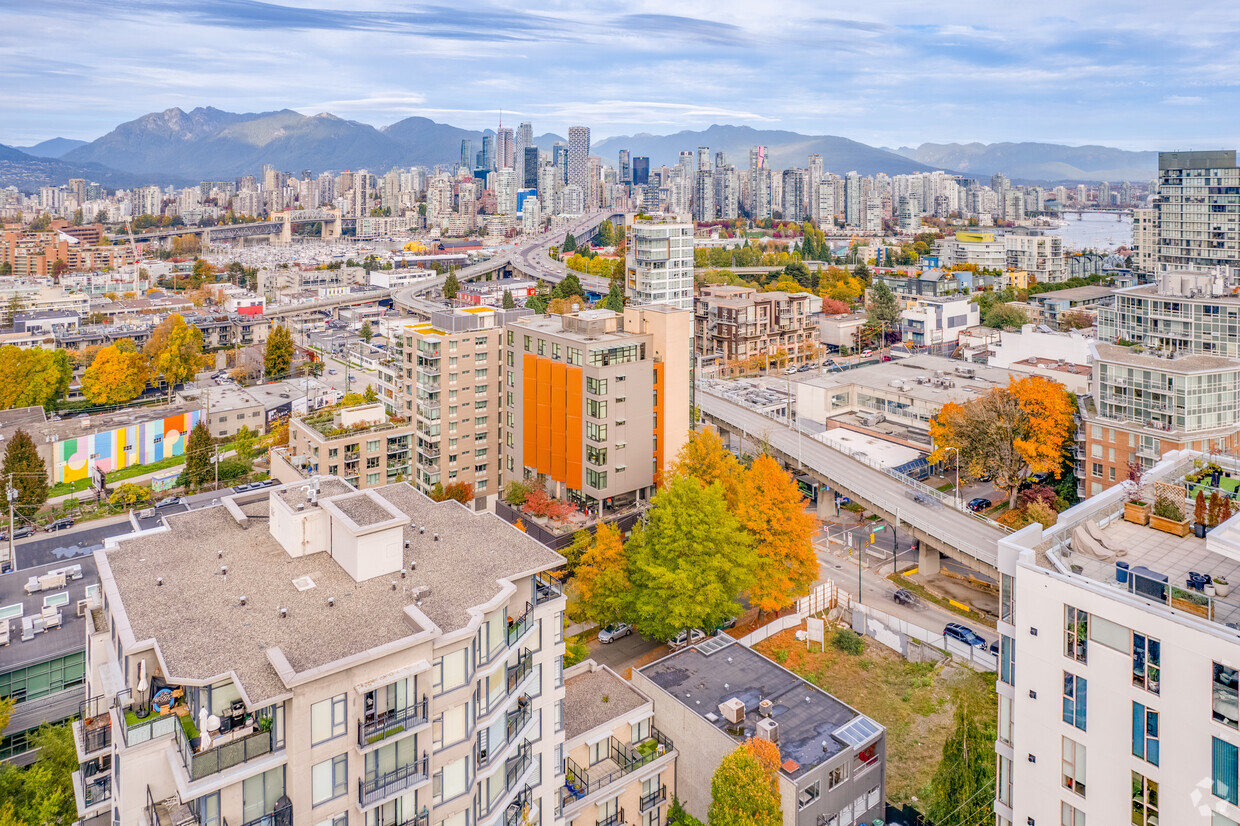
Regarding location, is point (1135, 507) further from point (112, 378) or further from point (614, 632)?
point (112, 378)

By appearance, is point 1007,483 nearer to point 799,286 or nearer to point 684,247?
point 684,247

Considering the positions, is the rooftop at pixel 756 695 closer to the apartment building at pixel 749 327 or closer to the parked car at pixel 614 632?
the parked car at pixel 614 632

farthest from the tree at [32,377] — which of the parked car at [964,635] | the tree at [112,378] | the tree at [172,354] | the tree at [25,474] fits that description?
the parked car at [964,635]

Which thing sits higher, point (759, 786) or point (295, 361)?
point (295, 361)

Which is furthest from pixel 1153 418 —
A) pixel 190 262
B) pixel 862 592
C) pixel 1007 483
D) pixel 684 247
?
pixel 190 262

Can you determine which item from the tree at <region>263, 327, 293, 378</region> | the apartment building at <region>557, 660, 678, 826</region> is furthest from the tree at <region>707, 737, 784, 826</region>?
the tree at <region>263, 327, 293, 378</region>
